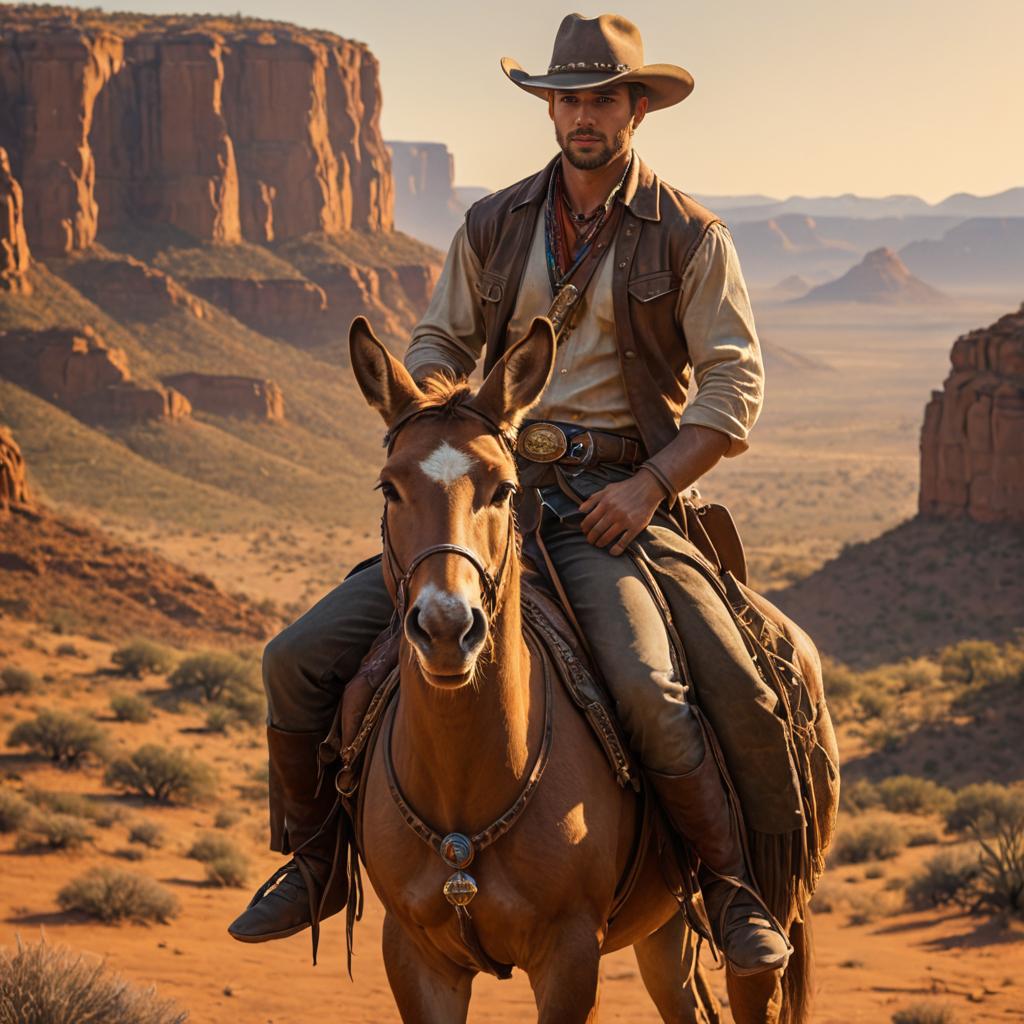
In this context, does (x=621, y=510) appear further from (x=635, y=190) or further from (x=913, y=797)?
(x=913, y=797)

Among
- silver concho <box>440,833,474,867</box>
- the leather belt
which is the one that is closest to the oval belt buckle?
the leather belt

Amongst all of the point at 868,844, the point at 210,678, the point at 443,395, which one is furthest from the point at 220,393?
the point at 443,395

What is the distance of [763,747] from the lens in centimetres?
572

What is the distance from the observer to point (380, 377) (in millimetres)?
4750

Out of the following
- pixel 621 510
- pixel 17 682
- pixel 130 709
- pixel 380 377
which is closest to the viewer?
pixel 380 377

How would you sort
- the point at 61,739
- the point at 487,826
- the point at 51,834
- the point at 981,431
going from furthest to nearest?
1. the point at 981,431
2. the point at 61,739
3. the point at 51,834
4. the point at 487,826

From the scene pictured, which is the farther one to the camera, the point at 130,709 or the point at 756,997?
the point at 130,709

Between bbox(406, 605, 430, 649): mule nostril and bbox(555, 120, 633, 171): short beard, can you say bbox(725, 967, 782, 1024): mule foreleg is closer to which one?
bbox(406, 605, 430, 649): mule nostril

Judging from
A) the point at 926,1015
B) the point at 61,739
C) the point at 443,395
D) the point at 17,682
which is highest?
the point at 443,395

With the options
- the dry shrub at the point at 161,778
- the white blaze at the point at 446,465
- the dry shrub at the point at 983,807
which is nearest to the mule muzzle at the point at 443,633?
the white blaze at the point at 446,465

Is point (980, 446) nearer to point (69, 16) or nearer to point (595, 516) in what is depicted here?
point (595, 516)

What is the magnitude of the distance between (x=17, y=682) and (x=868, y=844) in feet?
48.0

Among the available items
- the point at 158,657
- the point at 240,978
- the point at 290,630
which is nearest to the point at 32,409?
the point at 158,657

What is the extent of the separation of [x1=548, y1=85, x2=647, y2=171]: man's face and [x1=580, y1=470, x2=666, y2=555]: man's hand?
4.10 ft
